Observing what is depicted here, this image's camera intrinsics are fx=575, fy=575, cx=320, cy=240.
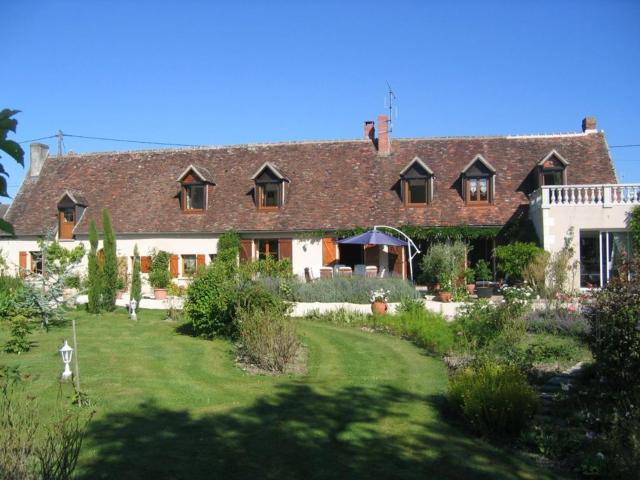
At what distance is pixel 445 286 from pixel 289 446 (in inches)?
556

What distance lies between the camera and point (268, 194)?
2567 centimetres

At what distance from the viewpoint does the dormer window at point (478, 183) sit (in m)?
23.8

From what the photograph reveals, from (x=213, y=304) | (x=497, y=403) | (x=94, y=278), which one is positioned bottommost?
(x=497, y=403)

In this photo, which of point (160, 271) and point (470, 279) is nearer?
→ point (470, 279)

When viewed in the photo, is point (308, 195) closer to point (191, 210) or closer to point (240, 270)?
point (191, 210)

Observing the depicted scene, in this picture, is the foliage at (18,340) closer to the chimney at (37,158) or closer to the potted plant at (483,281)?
the potted plant at (483,281)

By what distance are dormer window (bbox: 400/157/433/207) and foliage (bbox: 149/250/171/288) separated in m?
10.7

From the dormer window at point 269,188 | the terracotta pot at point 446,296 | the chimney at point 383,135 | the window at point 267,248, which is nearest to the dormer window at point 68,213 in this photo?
the dormer window at point 269,188

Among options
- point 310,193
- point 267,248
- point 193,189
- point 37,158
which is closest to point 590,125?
point 310,193

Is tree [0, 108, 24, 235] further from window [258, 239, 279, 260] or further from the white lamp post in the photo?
window [258, 239, 279, 260]

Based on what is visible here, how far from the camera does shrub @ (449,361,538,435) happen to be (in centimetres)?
655

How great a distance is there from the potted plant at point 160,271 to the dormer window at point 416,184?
10692 millimetres

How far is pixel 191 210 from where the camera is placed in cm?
2619

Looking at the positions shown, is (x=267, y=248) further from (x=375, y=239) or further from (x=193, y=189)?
(x=375, y=239)
